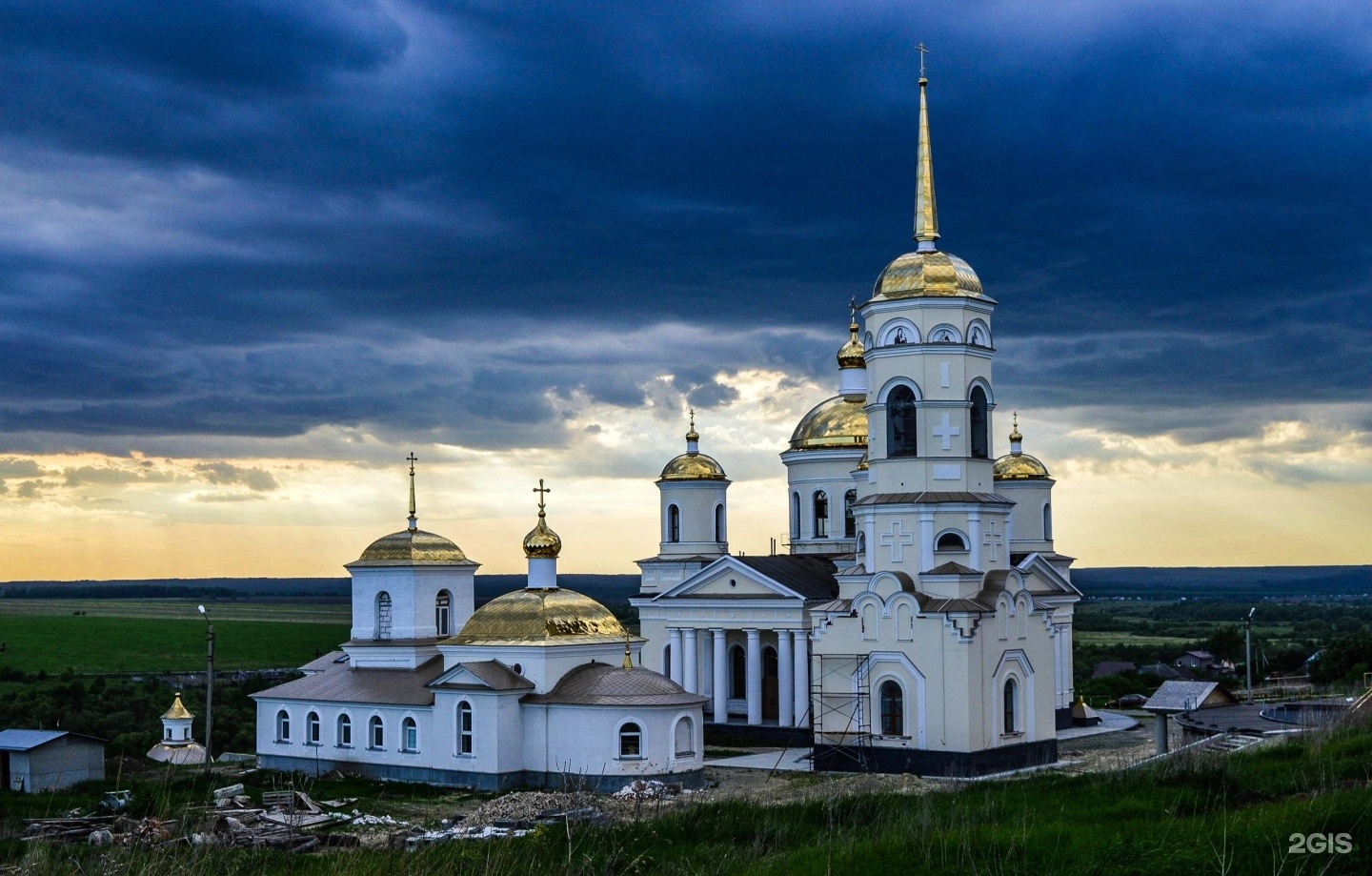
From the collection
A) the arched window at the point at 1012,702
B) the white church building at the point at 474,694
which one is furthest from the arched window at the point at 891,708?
the white church building at the point at 474,694

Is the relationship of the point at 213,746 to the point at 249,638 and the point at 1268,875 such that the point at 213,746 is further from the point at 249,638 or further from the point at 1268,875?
the point at 249,638

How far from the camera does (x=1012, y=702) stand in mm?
30562

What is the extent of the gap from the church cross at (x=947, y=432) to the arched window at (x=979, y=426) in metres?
0.85

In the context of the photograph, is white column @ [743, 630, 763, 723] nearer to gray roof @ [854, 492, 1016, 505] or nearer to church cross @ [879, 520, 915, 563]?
church cross @ [879, 520, 915, 563]

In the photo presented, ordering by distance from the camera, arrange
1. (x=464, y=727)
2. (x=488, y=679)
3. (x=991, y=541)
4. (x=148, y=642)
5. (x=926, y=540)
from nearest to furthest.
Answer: (x=488, y=679) → (x=464, y=727) → (x=926, y=540) → (x=991, y=541) → (x=148, y=642)

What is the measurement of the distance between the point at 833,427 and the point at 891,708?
11620 mm

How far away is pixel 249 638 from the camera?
106 m

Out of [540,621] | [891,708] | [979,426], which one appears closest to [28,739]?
[540,621]

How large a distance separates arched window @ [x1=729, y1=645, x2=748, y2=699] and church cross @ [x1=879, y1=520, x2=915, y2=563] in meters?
8.69

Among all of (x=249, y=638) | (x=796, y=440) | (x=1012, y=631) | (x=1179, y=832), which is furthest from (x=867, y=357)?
(x=249, y=638)

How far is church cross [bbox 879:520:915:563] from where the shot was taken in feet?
100

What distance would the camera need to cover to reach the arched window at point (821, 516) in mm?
40219

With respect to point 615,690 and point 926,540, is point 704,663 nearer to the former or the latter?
point 926,540

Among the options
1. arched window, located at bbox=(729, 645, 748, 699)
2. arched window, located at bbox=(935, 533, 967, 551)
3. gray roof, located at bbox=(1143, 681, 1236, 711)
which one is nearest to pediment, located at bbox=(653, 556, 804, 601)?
arched window, located at bbox=(729, 645, 748, 699)
